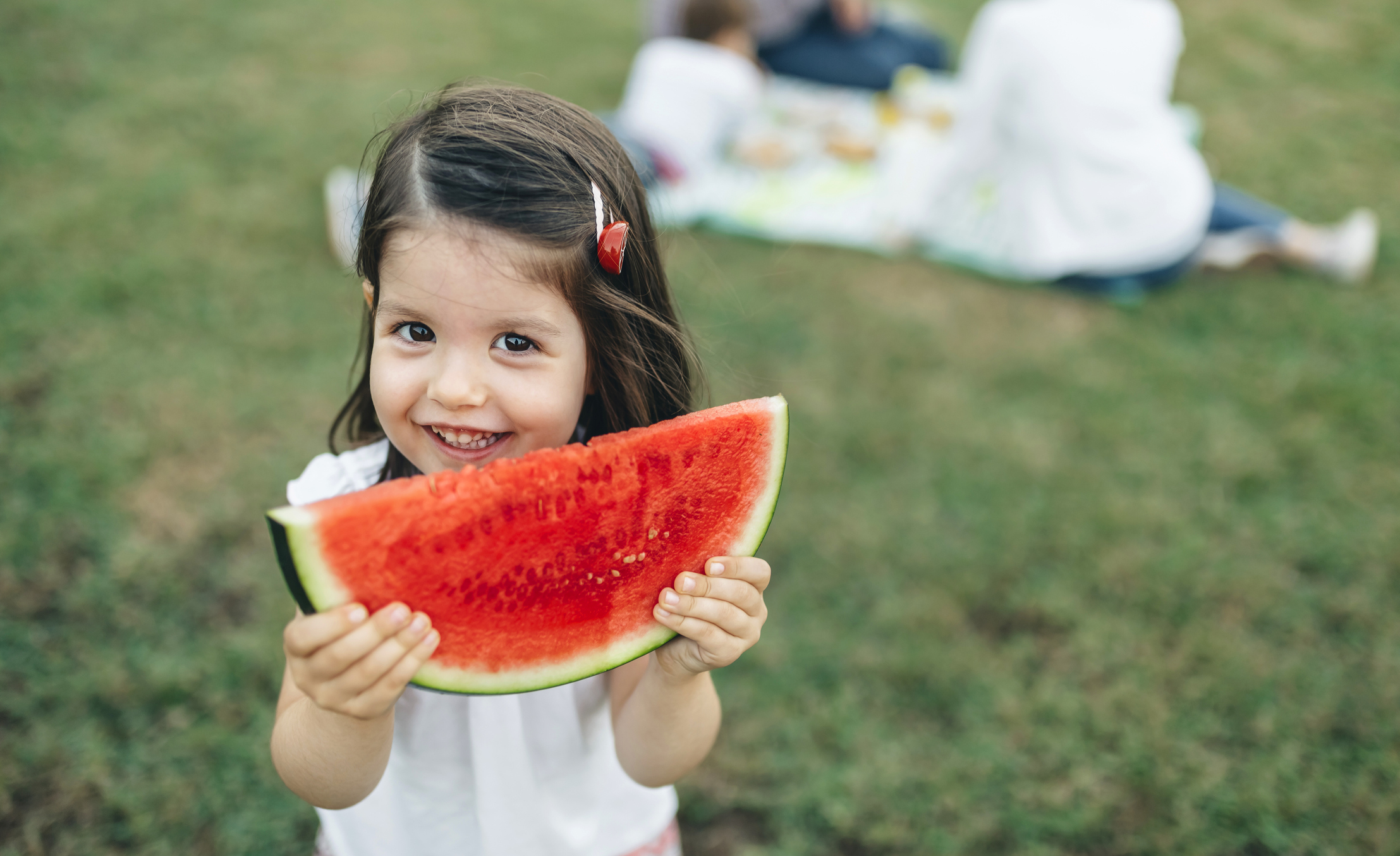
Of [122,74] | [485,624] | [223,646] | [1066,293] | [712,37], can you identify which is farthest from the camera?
[712,37]

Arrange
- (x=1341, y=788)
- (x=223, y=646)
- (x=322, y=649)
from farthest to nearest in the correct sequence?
(x=223, y=646)
(x=1341, y=788)
(x=322, y=649)

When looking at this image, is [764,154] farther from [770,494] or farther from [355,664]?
[355,664]

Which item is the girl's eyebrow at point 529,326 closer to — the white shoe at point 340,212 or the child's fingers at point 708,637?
the child's fingers at point 708,637

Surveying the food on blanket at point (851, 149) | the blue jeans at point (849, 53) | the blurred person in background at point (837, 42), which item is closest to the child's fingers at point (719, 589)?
the food on blanket at point (851, 149)

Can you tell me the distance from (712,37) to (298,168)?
2896 mm

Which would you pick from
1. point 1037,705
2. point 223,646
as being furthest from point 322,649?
point 1037,705

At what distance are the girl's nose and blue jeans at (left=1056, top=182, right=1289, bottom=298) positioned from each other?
4.37 meters

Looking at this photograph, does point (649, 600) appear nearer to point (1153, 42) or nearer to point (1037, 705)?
point (1037, 705)

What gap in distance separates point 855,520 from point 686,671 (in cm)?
212

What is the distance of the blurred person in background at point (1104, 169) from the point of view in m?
4.81

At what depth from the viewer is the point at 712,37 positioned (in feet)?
20.5

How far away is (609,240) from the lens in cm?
130

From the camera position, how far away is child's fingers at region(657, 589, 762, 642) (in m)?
1.29

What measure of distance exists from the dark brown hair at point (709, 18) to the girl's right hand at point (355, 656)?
5877 millimetres
